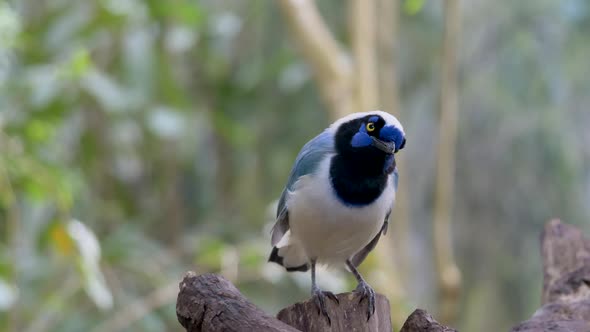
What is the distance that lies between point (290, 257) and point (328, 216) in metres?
0.55

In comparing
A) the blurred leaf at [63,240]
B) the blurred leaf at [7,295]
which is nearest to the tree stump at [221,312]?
the blurred leaf at [63,240]

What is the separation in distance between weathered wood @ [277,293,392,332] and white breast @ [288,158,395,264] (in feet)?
1.00

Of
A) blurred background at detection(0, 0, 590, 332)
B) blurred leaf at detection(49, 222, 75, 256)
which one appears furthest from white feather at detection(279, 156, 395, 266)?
blurred background at detection(0, 0, 590, 332)

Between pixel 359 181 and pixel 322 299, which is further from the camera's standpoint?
pixel 359 181

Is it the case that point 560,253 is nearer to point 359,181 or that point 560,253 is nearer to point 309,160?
point 359,181

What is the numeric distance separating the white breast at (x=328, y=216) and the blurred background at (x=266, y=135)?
1718 mm

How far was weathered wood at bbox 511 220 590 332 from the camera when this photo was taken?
118 inches

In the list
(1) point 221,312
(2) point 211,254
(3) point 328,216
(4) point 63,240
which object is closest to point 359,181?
(3) point 328,216

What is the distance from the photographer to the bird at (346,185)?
2953 millimetres

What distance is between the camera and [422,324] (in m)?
2.52

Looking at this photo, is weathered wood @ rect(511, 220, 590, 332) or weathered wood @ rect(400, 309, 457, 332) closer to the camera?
weathered wood @ rect(400, 309, 457, 332)

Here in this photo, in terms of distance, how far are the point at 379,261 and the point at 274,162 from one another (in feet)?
6.63

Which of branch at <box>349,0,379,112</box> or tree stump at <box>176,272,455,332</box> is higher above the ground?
branch at <box>349,0,379,112</box>

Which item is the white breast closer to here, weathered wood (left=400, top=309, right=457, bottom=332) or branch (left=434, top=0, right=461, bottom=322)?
weathered wood (left=400, top=309, right=457, bottom=332)
